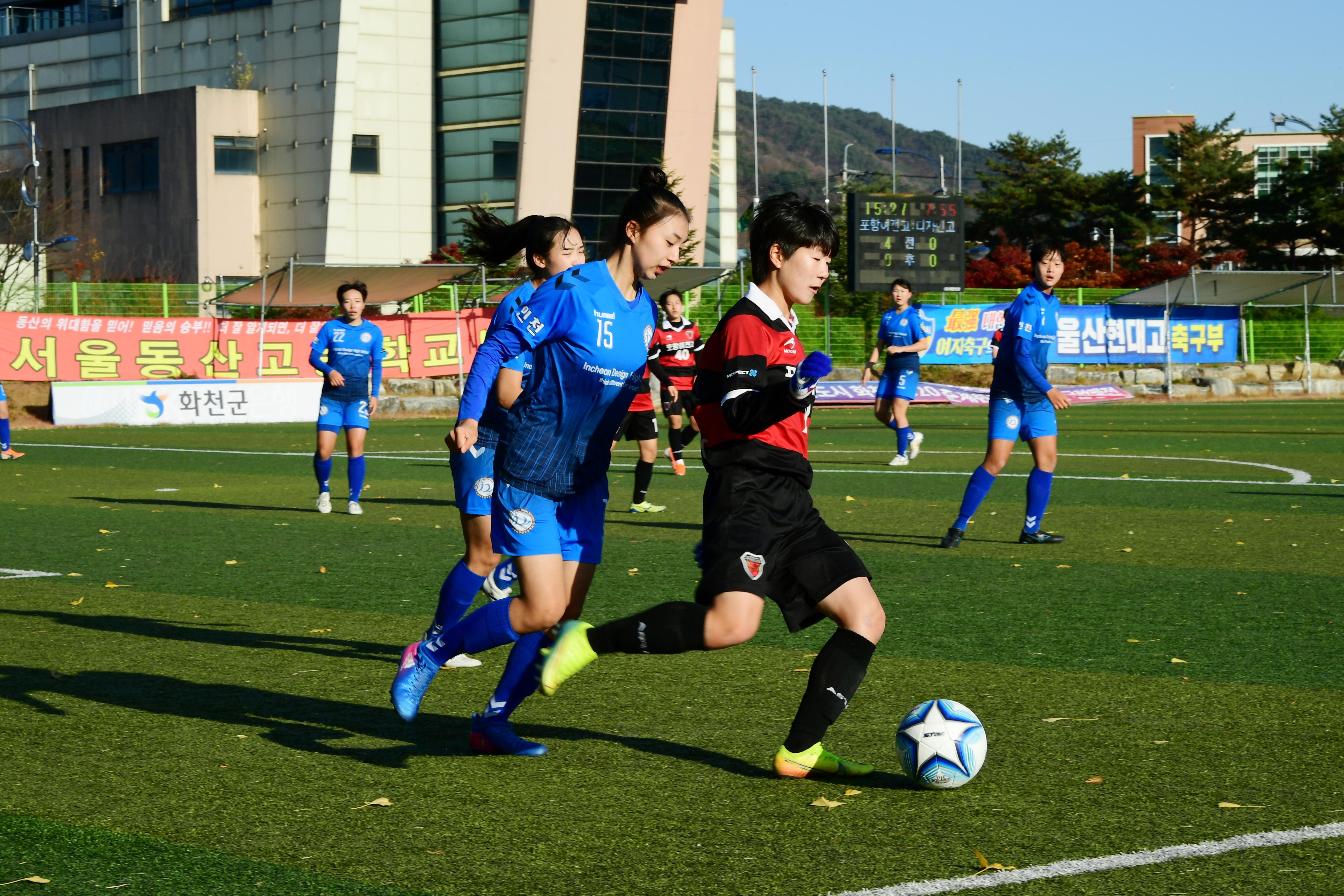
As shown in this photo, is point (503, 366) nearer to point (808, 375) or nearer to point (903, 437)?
point (808, 375)

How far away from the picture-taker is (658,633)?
4.27 meters

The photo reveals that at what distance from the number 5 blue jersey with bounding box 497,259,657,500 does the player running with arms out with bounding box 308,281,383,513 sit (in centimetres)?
747

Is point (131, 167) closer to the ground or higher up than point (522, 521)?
higher up

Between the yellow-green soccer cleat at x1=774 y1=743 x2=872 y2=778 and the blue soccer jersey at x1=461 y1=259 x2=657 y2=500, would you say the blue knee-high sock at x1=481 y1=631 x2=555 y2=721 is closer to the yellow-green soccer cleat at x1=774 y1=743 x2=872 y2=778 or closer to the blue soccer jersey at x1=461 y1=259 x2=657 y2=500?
the blue soccer jersey at x1=461 y1=259 x2=657 y2=500

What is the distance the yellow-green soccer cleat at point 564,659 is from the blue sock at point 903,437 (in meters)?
13.8

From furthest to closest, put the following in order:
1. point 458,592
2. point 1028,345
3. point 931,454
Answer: point 931,454, point 1028,345, point 458,592

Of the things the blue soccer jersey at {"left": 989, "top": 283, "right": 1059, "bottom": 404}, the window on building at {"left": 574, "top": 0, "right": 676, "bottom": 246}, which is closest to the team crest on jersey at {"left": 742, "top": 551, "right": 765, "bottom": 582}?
the blue soccer jersey at {"left": 989, "top": 283, "right": 1059, "bottom": 404}

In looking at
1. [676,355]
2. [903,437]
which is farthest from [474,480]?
[903,437]

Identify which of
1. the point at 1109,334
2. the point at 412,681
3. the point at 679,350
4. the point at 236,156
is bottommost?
the point at 412,681

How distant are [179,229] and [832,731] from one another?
1966 inches

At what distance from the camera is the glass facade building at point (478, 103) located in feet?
171

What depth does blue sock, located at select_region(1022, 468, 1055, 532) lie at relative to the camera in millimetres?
10070

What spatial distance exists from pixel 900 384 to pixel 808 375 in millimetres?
14184

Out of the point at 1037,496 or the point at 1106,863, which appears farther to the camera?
the point at 1037,496
